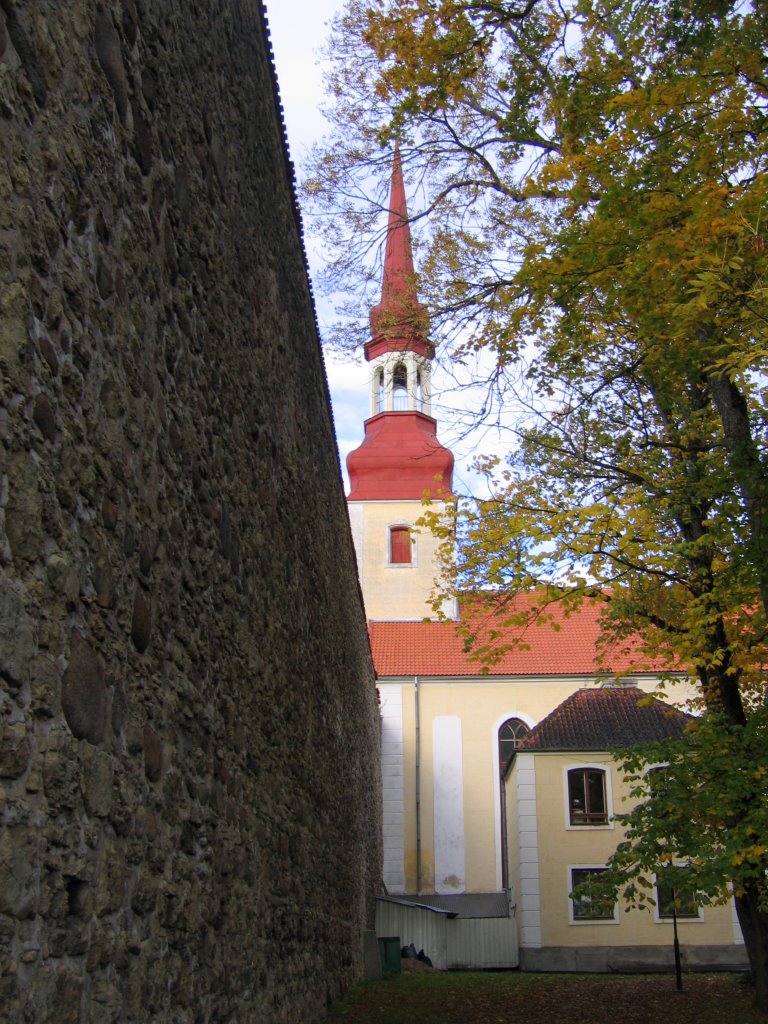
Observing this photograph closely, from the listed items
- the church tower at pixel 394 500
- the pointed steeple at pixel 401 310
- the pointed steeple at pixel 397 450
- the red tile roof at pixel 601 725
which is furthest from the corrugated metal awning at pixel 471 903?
the pointed steeple at pixel 401 310

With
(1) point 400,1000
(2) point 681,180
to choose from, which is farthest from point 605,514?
(1) point 400,1000

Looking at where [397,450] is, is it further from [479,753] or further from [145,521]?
[145,521]

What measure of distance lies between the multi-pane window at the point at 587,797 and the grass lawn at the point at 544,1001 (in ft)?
21.7

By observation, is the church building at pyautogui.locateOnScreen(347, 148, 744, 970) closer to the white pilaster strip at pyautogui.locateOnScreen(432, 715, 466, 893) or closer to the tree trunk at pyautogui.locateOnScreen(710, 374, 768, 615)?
the white pilaster strip at pyautogui.locateOnScreen(432, 715, 466, 893)

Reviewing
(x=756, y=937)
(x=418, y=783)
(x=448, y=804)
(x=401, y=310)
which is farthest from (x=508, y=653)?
(x=401, y=310)

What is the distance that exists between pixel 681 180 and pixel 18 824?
7.34m

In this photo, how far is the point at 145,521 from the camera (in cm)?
388

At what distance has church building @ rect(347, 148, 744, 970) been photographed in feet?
78.8

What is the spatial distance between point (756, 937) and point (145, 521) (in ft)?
39.5

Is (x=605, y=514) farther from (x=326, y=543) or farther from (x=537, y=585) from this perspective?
(x=326, y=543)

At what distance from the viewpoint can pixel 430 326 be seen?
12.7m

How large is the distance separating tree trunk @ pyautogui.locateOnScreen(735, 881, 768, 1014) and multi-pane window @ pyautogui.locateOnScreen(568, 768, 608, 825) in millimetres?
12396

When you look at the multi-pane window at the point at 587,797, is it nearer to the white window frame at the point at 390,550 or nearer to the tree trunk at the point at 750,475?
the white window frame at the point at 390,550

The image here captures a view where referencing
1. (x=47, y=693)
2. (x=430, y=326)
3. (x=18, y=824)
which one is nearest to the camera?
(x=18, y=824)
